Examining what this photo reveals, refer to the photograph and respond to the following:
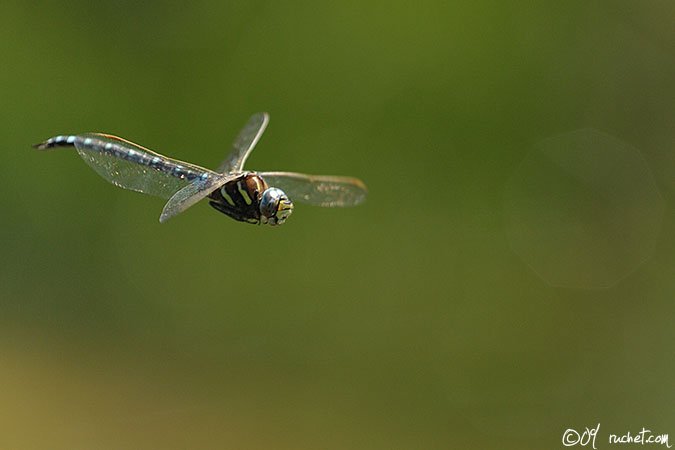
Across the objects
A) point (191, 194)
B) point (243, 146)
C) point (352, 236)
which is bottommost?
point (191, 194)

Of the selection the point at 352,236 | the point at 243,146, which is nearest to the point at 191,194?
the point at 243,146

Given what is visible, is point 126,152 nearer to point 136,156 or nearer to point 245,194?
point 136,156

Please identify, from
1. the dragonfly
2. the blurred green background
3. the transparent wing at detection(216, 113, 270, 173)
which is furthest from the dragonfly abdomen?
the blurred green background

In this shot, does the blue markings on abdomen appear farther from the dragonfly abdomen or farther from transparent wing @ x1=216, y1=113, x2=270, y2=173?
transparent wing @ x1=216, y1=113, x2=270, y2=173

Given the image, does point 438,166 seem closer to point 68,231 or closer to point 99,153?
point 68,231

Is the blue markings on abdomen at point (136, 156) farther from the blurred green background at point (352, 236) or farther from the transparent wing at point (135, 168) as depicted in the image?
the blurred green background at point (352, 236)

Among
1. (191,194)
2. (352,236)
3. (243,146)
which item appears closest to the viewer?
(191,194)

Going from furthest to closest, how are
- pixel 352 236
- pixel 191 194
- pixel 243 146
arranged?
pixel 352 236, pixel 243 146, pixel 191 194

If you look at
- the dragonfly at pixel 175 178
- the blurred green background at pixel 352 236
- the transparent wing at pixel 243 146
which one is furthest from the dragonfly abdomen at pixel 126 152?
the blurred green background at pixel 352 236
